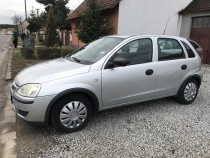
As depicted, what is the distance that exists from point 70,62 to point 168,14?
38.6ft

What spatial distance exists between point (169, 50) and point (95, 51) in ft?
5.21

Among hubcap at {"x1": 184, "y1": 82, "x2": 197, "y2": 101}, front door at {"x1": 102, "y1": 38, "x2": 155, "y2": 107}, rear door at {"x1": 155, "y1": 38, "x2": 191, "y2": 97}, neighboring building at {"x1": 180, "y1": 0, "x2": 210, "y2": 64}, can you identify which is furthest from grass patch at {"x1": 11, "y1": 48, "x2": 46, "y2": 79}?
→ neighboring building at {"x1": 180, "y1": 0, "x2": 210, "y2": 64}

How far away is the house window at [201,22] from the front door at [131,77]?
9.98 metres

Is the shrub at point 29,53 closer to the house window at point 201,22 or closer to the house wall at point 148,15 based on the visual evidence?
the house wall at point 148,15

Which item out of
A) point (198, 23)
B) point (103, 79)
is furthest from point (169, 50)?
point (198, 23)

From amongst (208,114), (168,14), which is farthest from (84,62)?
(168,14)

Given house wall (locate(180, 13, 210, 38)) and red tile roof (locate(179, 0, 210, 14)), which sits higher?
red tile roof (locate(179, 0, 210, 14))

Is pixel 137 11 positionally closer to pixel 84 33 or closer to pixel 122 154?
pixel 84 33

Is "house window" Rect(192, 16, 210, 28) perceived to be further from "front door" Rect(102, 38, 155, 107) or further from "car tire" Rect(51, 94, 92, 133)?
"car tire" Rect(51, 94, 92, 133)

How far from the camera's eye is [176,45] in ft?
15.5

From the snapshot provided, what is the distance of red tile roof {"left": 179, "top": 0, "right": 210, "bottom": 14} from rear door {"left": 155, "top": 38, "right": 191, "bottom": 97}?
30.0ft

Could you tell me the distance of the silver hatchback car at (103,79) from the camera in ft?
11.0

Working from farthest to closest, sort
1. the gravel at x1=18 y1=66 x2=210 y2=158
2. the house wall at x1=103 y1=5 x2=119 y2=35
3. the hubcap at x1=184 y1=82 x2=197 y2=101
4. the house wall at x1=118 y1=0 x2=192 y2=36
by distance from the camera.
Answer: the house wall at x1=103 y1=5 x2=119 y2=35 < the house wall at x1=118 y1=0 x2=192 y2=36 < the hubcap at x1=184 y1=82 x2=197 y2=101 < the gravel at x1=18 y1=66 x2=210 y2=158

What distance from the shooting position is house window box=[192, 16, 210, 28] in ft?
41.4
